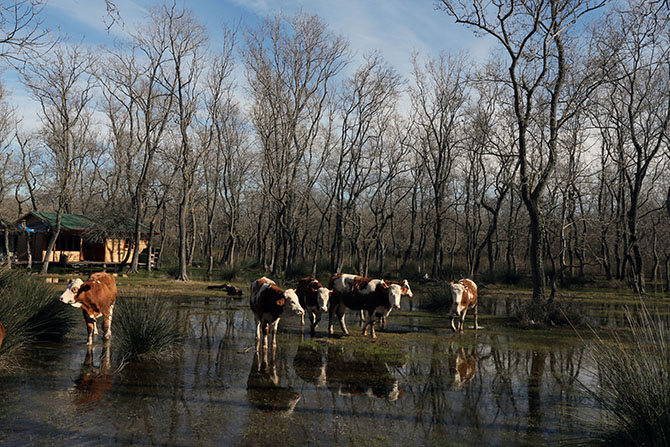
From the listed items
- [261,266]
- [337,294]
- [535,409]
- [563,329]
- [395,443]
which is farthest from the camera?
[261,266]

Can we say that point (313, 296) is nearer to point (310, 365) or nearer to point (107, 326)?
point (310, 365)

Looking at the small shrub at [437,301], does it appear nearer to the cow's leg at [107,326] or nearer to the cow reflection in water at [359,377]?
the cow reflection in water at [359,377]

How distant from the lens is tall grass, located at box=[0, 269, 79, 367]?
7.75 metres

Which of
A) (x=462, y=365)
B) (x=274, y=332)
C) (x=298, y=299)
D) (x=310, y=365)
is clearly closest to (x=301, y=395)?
(x=310, y=365)

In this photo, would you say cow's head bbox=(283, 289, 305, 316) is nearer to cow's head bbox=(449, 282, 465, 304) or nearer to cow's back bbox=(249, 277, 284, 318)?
cow's back bbox=(249, 277, 284, 318)

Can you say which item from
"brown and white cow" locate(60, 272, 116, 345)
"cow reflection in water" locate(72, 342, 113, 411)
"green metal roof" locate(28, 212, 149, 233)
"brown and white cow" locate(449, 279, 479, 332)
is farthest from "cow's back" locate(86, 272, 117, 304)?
"green metal roof" locate(28, 212, 149, 233)

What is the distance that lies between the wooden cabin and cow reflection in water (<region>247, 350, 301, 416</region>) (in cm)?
2680

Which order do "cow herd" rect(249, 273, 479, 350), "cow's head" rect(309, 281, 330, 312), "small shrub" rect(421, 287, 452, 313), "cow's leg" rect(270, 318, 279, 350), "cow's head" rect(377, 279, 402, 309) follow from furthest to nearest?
1. "small shrub" rect(421, 287, 452, 313)
2. "cow's head" rect(377, 279, 402, 309)
3. "cow's head" rect(309, 281, 330, 312)
4. "cow herd" rect(249, 273, 479, 350)
5. "cow's leg" rect(270, 318, 279, 350)

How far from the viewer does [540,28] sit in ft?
52.3

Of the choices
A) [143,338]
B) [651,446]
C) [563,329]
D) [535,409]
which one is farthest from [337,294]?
[651,446]

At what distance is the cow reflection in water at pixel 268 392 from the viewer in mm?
6402

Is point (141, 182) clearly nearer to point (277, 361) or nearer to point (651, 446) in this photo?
point (277, 361)

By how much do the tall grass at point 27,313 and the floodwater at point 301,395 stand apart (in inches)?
15.4

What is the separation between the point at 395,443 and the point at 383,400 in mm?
1562
